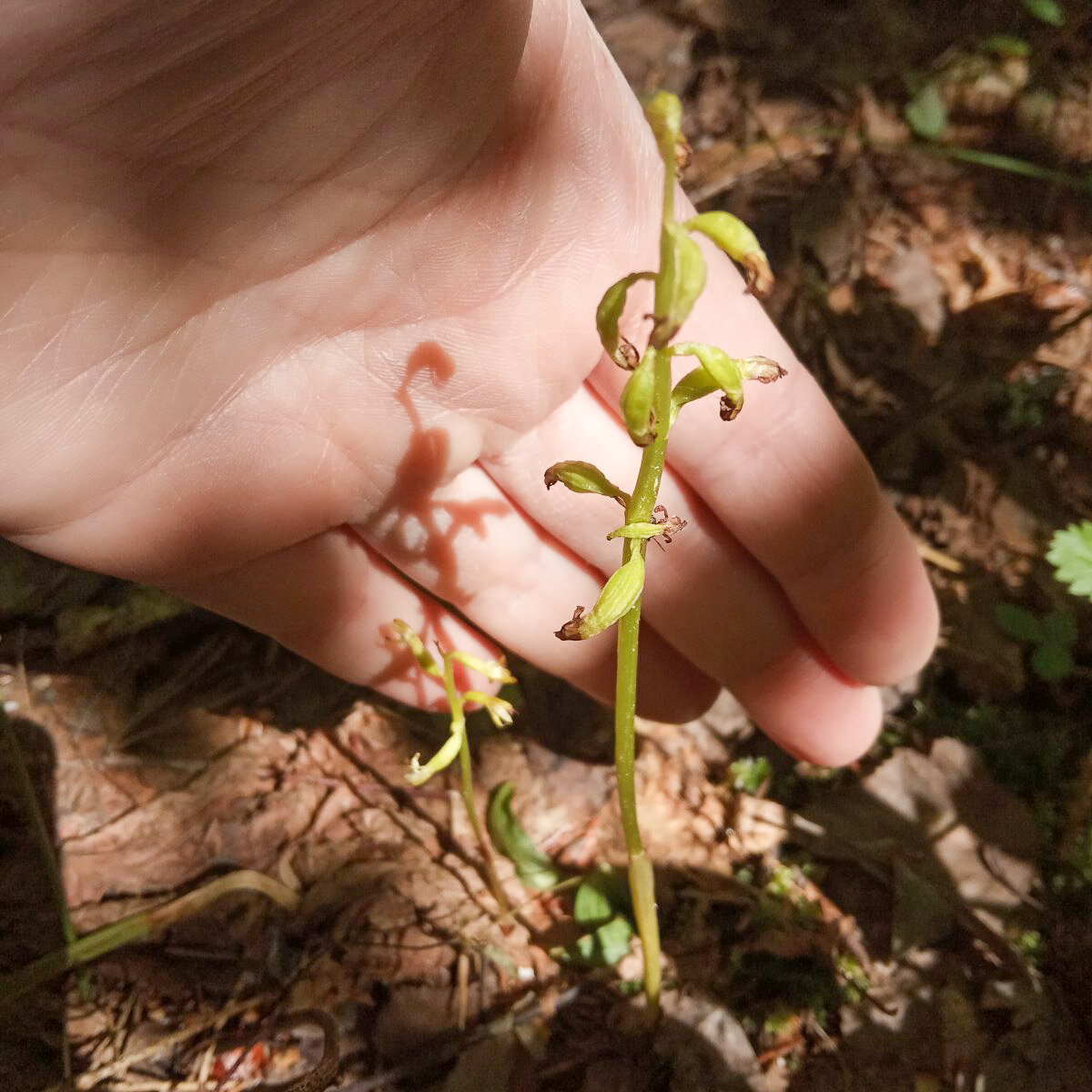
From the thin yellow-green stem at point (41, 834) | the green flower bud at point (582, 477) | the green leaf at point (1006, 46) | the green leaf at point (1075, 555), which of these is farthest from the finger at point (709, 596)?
the green leaf at point (1006, 46)

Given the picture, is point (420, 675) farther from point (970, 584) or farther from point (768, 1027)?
point (970, 584)

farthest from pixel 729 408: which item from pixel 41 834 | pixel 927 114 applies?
pixel 927 114

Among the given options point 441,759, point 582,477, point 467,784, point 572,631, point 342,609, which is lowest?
point 467,784

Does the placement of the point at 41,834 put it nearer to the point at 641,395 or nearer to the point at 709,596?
the point at 709,596

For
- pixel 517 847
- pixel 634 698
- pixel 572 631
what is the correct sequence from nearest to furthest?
pixel 572 631 < pixel 634 698 < pixel 517 847

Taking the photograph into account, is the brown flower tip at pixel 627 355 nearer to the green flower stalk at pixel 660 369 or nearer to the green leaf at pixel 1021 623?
the green flower stalk at pixel 660 369
